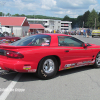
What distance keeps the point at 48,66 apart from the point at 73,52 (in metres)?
1.08

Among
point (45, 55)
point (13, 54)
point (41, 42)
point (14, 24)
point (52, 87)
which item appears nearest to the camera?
point (52, 87)

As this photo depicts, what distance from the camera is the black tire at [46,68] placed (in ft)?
15.4

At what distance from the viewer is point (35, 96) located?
3.65 meters

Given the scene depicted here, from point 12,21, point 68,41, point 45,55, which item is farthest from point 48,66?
point 12,21

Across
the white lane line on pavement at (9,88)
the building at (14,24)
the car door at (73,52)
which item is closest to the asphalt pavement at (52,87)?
the white lane line on pavement at (9,88)

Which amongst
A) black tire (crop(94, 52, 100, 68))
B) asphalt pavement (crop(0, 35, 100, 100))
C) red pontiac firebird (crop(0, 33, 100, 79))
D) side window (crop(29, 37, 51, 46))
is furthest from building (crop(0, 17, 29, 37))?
asphalt pavement (crop(0, 35, 100, 100))

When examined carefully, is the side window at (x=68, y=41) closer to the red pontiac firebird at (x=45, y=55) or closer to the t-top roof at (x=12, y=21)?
the red pontiac firebird at (x=45, y=55)

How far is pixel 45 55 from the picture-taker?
4727 mm

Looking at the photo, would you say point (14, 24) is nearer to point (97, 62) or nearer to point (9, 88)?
point (97, 62)

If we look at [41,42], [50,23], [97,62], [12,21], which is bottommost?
[97,62]

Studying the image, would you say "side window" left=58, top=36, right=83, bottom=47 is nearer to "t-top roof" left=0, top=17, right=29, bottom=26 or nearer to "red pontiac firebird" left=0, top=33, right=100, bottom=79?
"red pontiac firebird" left=0, top=33, right=100, bottom=79

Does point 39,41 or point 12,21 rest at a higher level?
point 12,21

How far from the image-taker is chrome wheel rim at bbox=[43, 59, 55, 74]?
16.0 feet

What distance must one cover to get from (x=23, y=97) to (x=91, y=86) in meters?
1.90
